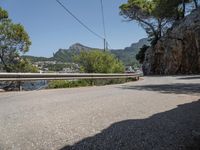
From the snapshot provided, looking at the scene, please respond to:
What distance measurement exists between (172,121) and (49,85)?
37.0ft

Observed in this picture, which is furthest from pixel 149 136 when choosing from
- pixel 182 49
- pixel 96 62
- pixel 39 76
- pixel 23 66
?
pixel 182 49

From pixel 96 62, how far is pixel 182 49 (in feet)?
61.2

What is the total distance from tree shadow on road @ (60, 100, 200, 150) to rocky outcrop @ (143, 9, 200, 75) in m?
36.0

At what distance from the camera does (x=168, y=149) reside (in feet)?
12.3

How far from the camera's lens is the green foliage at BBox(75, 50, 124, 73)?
27.6 m

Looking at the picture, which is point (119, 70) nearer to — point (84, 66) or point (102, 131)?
point (84, 66)

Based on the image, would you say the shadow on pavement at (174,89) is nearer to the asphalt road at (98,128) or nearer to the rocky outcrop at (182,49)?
the asphalt road at (98,128)

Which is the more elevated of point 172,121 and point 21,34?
point 21,34

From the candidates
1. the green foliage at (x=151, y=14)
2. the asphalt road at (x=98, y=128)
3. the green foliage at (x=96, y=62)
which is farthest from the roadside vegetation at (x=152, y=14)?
the asphalt road at (x=98, y=128)

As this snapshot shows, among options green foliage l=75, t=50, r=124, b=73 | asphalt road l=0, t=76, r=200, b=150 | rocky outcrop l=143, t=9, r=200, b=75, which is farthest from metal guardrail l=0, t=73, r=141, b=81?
rocky outcrop l=143, t=9, r=200, b=75

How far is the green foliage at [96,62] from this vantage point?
27.6 metres

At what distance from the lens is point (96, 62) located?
27.9m

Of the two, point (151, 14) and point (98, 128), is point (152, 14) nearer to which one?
point (151, 14)

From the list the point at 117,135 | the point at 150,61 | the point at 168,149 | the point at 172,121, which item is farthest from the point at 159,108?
the point at 150,61
